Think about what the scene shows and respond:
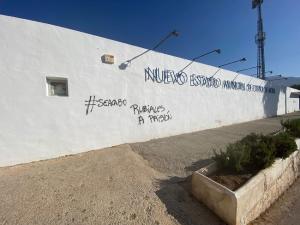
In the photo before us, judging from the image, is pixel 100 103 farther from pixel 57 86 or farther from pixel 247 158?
pixel 247 158

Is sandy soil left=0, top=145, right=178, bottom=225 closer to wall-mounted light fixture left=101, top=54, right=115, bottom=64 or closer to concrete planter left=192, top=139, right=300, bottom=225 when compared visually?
concrete planter left=192, top=139, right=300, bottom=225

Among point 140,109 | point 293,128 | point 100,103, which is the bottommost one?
point 293,128

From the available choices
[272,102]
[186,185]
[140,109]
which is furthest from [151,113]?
[272,102]

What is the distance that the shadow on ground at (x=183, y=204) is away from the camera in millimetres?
2848

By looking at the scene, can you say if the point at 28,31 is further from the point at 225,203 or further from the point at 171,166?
the point at 225,203

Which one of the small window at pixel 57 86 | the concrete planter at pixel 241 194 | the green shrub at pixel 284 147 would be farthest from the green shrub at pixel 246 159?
the small window at pixel 57 86

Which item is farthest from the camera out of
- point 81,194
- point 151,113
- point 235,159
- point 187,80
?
point 187,80

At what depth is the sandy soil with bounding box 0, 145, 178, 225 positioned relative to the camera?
258cm

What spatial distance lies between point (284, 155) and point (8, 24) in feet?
22.0

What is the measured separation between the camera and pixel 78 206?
9.08 feet

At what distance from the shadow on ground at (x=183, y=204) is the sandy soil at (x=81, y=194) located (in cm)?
13

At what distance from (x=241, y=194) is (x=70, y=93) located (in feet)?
14.3

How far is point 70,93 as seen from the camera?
4.85 m

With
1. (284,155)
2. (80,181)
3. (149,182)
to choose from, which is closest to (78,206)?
(80,181)
